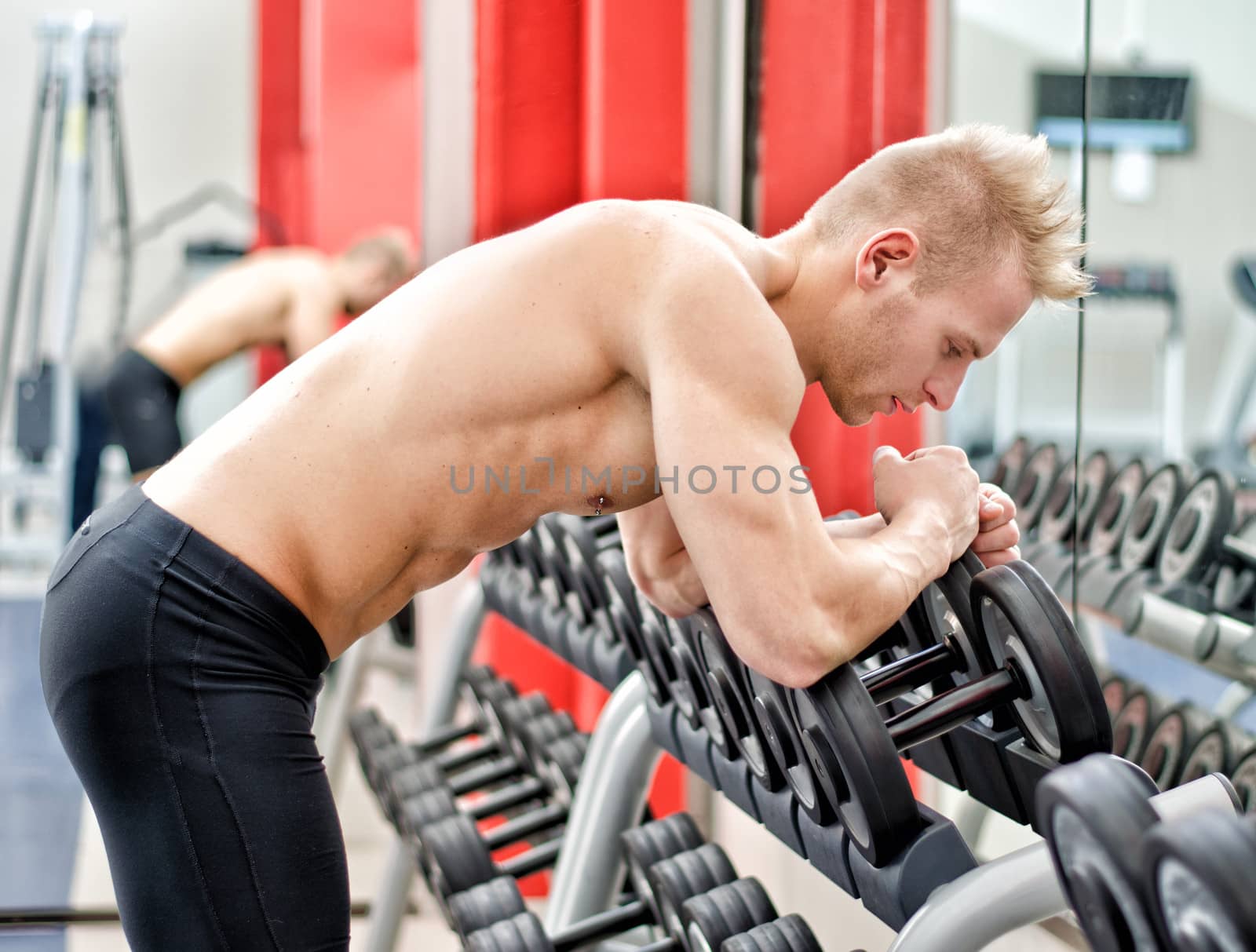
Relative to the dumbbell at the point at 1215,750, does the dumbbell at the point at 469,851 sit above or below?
below

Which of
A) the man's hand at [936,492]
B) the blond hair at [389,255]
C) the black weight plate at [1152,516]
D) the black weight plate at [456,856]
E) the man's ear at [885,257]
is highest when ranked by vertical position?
the man's ear at [885,257]

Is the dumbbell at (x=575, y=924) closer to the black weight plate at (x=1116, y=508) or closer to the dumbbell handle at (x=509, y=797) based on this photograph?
the dumbbell handle at (x=509, y=797)

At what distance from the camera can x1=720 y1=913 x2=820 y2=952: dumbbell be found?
1.12 metres

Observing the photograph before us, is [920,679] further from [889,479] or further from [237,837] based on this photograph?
[237,837]

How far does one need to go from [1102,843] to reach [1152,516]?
3.59ft

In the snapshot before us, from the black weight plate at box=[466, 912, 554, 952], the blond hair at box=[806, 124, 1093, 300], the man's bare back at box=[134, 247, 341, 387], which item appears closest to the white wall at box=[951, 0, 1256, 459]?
the blond hair at box=[806, 124, 1093, 300]

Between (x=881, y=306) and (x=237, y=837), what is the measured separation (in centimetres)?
74

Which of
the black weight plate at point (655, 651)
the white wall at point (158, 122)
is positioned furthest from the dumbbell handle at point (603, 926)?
the white wall at point (158, 122)

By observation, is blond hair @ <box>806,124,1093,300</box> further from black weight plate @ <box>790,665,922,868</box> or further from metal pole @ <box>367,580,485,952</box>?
metal pole @ <box>367,580,485,952</box>

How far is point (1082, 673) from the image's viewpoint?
881mm

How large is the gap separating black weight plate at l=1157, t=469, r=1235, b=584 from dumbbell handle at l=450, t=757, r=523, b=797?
113 cm

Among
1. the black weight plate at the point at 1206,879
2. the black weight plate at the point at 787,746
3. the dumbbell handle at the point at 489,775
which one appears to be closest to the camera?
the black weight plate at the point at 1206,879

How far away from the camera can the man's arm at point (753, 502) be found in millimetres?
878

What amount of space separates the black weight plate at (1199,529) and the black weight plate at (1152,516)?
0.02 metres
